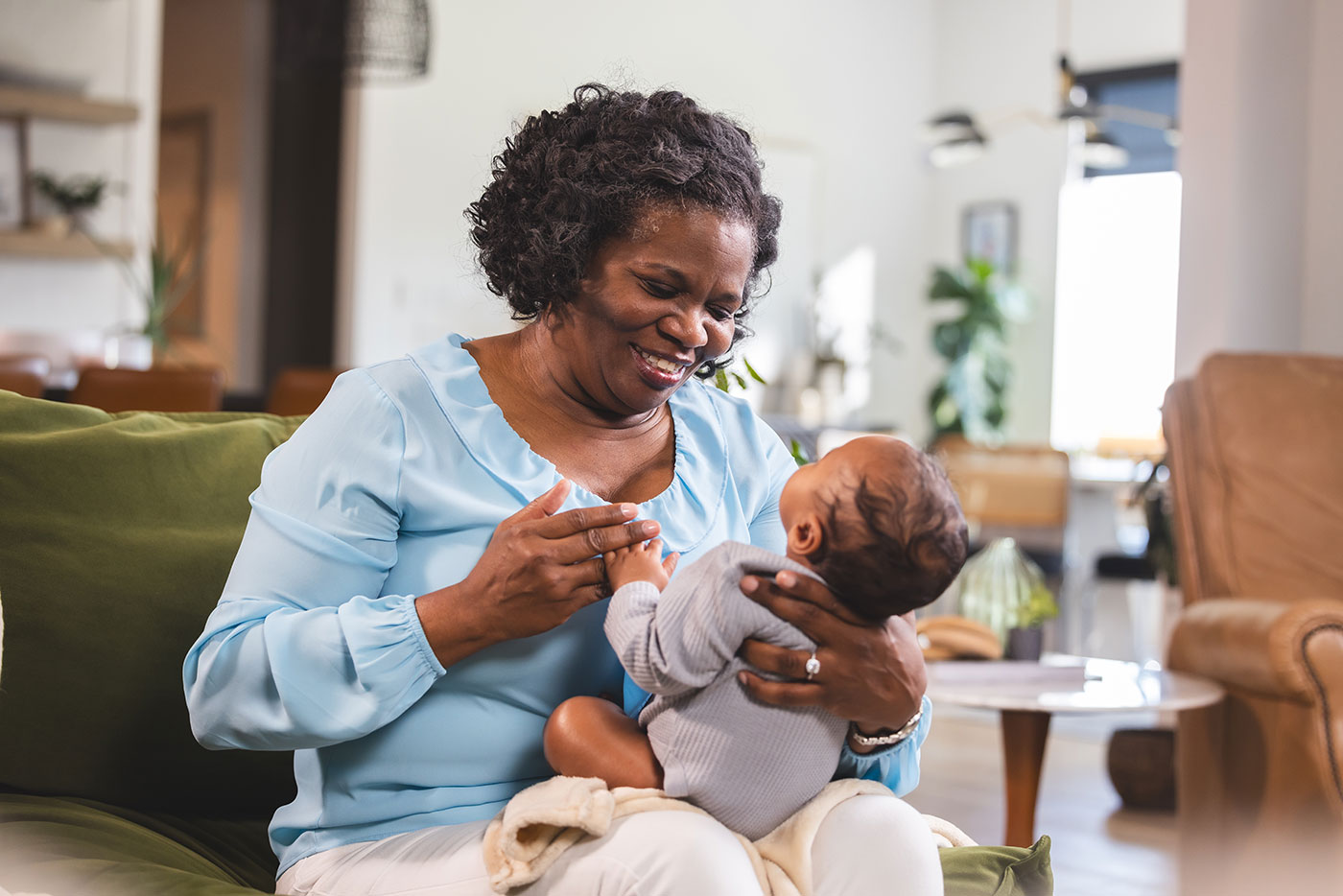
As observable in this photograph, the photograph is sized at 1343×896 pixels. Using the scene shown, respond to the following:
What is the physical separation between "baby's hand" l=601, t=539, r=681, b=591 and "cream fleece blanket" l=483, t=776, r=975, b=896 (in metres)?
0.18

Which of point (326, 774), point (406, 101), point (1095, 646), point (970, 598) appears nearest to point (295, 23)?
point (406, 101)

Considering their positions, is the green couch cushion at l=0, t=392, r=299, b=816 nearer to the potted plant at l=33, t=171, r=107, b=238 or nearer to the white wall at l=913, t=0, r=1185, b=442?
the potted plant at l=33, t=171, r=107, b=238

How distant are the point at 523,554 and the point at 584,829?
24 cm

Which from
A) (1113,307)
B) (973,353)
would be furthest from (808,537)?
(1113,307)

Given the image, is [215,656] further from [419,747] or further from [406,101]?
[406,101]

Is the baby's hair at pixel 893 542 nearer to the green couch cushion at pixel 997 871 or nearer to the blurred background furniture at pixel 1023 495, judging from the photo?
the green couch cushion at pixel 997 871

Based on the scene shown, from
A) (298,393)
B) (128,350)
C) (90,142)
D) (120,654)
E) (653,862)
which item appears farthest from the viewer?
(90,142)

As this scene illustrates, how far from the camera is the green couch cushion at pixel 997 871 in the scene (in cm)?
127

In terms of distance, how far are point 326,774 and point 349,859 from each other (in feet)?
0.30

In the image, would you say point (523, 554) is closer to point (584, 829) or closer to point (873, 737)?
point (584, 829)

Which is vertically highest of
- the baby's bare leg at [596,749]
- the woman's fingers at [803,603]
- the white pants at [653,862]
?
the woman's fingers at [803,603]

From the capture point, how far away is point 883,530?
116cm

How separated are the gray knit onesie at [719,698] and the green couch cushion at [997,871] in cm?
21

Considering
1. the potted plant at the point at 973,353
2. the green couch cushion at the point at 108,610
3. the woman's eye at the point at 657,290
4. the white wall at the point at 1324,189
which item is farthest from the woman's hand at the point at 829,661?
the potted plant at the point at 973,353
